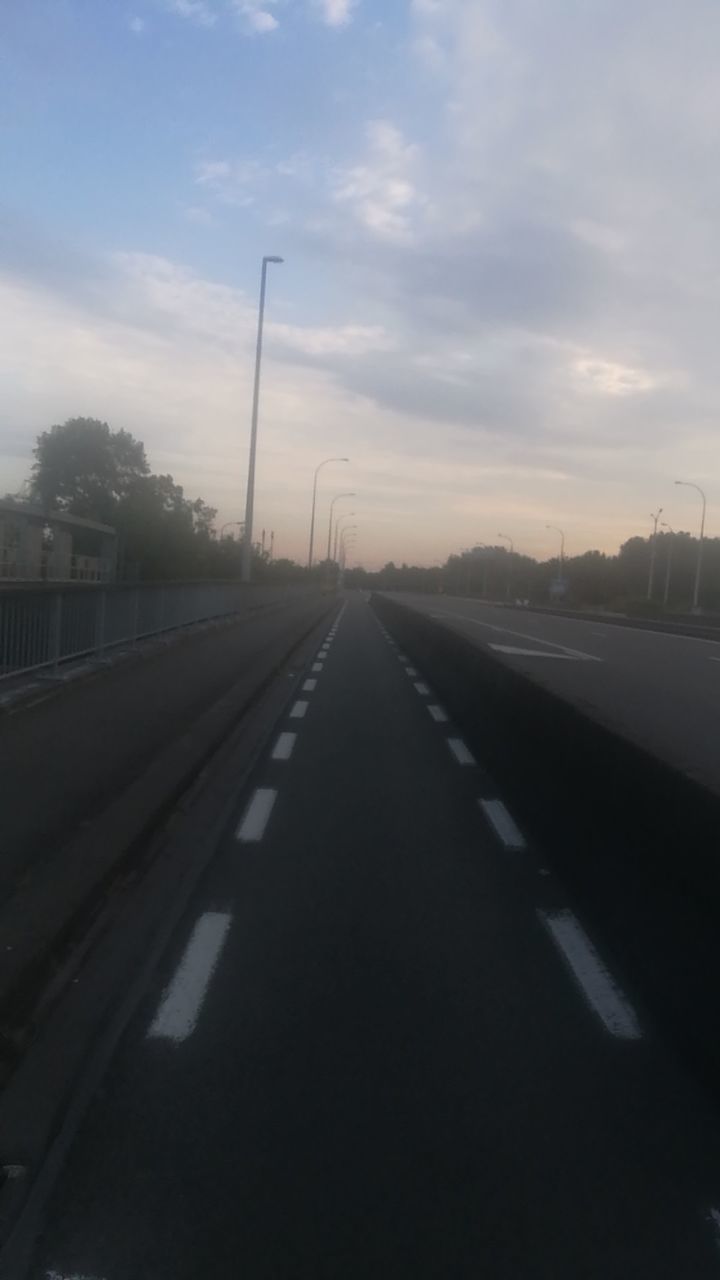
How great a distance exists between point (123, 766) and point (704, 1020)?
23.0 feet

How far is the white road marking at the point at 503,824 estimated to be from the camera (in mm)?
8805

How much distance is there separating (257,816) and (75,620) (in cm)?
900

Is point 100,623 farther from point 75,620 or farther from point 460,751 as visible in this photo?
point 460,751

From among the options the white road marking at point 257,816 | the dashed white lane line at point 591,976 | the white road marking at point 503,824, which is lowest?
the white road marking at point 257,816

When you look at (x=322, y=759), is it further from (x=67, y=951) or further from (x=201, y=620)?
(x=201, y=620)

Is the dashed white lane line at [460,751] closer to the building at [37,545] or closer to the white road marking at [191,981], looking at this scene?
the white road marking at [191,981]

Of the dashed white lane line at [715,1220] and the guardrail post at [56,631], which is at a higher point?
the guardrail post at [56,631]

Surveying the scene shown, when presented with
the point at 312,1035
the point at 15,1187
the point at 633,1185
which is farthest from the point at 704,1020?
the point at 15,1187

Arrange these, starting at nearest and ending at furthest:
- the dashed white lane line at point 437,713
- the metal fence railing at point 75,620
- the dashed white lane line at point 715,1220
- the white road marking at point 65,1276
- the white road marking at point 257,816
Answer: the white road marking at point 65,1276 < the dashed white lane line at point 715,1220 < the white road marking at point 257,816 < the metal fence railing at point 75,620 < the dashed white lane line at point 437,713

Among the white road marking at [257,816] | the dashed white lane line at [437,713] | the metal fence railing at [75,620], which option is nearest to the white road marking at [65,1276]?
the white road marking at [257,816]

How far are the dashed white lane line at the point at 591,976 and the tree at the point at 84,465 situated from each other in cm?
6103

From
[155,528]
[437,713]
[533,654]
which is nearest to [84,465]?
[155,528]

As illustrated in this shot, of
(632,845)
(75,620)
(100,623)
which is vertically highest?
(75,620)

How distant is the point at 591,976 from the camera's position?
5.82 m
